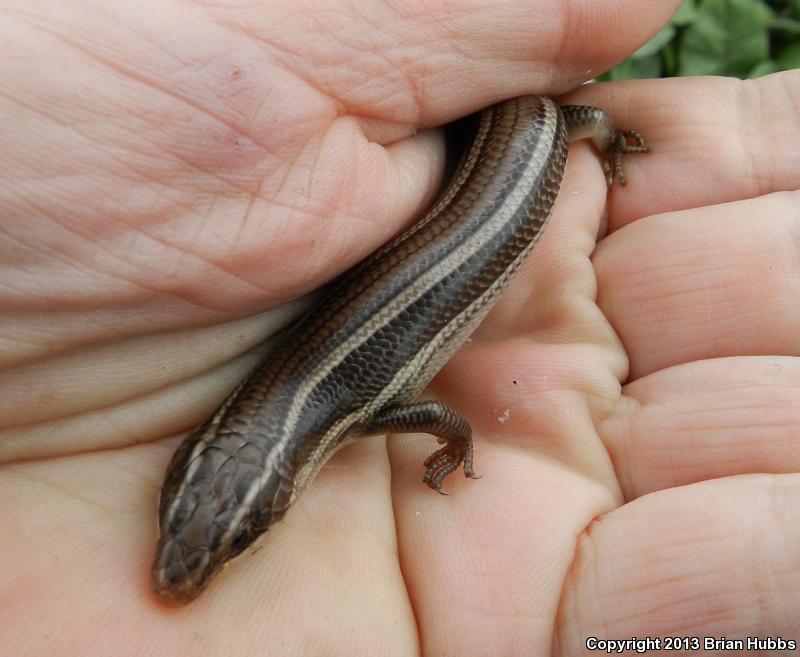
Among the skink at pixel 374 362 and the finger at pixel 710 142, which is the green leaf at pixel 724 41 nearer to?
the finger at pixel 710 142

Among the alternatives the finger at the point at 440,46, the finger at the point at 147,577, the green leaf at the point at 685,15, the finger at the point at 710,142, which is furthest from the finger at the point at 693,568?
the green leaf at the point at 685,15

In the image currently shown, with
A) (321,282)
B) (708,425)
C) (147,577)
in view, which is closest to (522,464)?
(708,425)

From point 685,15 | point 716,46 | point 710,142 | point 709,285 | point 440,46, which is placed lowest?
point 709,285

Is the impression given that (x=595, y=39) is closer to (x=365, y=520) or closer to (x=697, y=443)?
(x=697, y=443)

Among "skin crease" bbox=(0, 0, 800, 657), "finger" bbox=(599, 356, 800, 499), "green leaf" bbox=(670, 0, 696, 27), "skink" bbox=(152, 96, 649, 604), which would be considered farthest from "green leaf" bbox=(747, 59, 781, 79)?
"finger" bbox=(599, 356, 800, 499)

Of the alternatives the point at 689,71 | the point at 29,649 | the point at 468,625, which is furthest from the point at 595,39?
the point at 29,649

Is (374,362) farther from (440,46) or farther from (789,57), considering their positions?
(789,57)

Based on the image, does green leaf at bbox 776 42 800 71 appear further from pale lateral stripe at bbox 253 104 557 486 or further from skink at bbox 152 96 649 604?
pale lateral stripe at bbox 253 104 557 486
